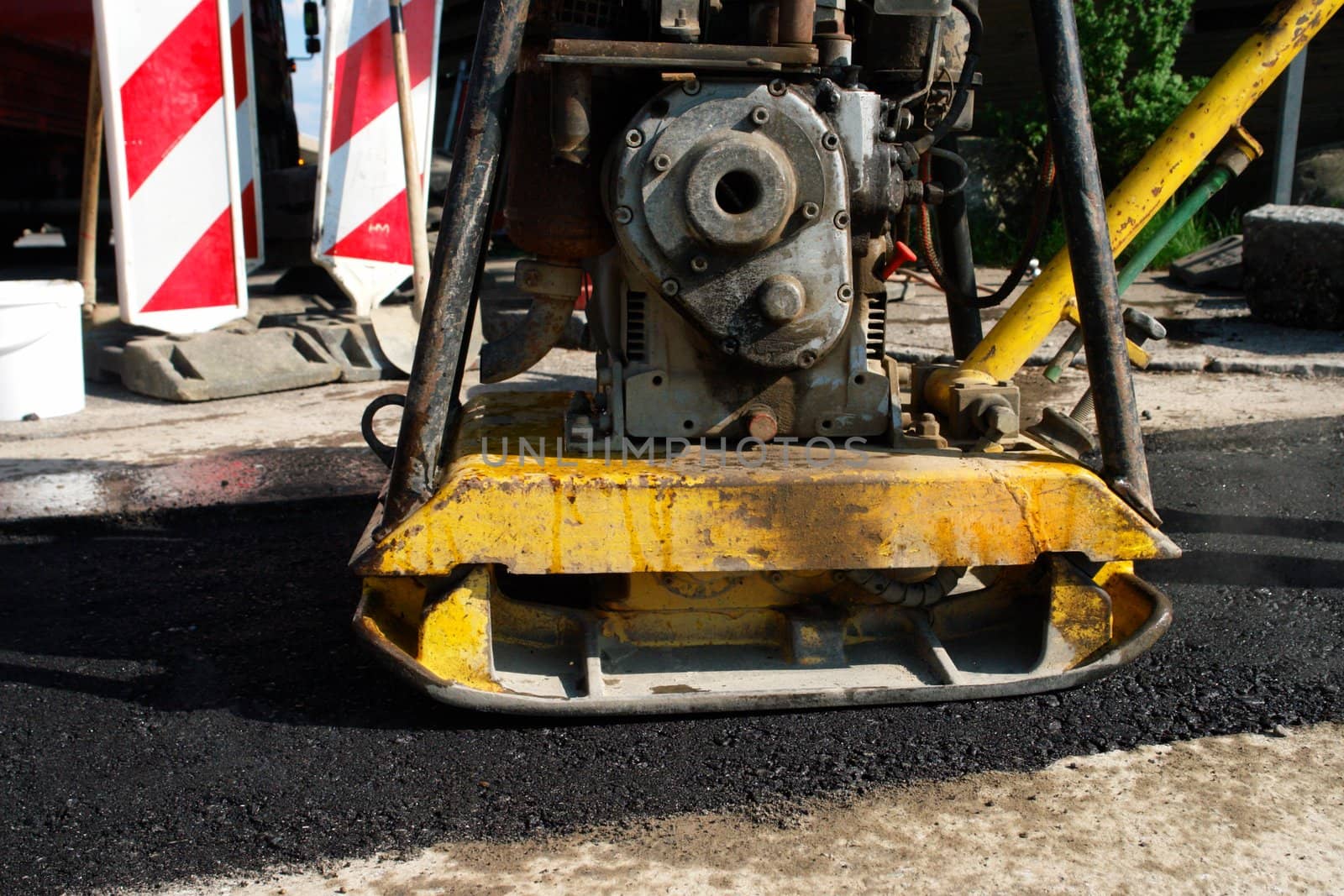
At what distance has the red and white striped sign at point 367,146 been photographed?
18.1 feet

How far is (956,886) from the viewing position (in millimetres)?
1744

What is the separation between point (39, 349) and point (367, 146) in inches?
67.7

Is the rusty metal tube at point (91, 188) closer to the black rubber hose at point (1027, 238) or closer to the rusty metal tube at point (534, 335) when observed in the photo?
the rusty metal tube at point (534, 335)

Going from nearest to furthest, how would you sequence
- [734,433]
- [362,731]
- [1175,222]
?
[362,731] < [734,433] < [1175,222]

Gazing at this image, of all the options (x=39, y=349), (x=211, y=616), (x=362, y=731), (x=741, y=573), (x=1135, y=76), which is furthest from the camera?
(x=1135, y=76)

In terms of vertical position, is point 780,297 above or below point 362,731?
above

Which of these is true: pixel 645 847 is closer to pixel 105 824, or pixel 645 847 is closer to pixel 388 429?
pixel 105 824

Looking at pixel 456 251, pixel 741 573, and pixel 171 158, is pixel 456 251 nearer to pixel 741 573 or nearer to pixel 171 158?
pixel 741 573

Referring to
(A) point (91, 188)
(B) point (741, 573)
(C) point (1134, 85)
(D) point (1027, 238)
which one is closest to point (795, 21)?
(D) point (1027, 238)

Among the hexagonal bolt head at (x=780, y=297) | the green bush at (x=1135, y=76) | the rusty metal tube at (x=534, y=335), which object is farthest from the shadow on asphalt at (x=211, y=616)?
the green bush at (x=1135, y=76)

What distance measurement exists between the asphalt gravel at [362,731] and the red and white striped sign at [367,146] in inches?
113

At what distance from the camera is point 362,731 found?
222cm

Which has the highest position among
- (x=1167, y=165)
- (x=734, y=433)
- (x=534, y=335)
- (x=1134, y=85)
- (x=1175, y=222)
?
(x=1134, y=85)

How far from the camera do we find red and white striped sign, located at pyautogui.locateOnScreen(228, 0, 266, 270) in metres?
5.41
